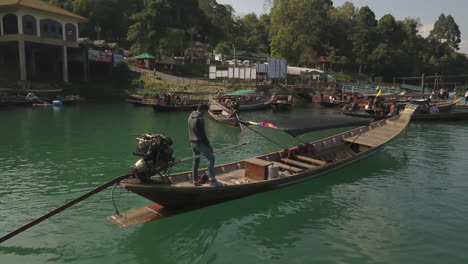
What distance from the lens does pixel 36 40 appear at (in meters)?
41.9

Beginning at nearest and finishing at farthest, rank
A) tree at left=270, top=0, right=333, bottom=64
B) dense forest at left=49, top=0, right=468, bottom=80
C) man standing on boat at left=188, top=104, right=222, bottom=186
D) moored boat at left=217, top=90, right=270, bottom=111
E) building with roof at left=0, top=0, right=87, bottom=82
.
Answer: man standing on boat at left=188, top=104, right=222, bottom=186 → moored boat at left=217, top=90, right=270, bottom=111 → building with roof at left=0, top=0, right=87, bottom=82 → dense forest at left=49, top=0, right=468, bottom=80 → tree at left=270, top=0, right=333, bottom=64

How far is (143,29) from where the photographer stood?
62.4m

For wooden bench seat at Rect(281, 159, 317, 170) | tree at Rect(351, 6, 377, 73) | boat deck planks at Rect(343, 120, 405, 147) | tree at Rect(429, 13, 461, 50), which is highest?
tree at Rect(429, 13, 461, 50)

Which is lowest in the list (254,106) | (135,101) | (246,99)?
(254,106)

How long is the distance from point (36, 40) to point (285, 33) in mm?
50000

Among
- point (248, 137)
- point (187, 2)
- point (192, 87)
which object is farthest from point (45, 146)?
point (187, 2)

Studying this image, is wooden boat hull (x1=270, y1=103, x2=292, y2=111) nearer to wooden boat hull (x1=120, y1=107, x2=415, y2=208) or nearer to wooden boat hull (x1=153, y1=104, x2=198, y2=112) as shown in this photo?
wooden boat hull (x1=153, y1=104, x2=198, y2=112)

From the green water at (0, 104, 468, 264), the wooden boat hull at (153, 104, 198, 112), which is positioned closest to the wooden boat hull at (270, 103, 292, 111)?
the wooden boat hull at (153, 104, 198, 112)

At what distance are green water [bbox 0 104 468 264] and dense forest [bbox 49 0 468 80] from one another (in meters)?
49.4

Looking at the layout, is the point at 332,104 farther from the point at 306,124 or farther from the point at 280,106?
the point at 306,124

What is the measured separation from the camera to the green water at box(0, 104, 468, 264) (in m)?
7.89

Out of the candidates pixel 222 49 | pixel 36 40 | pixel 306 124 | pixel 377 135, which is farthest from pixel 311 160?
pixel 222 49

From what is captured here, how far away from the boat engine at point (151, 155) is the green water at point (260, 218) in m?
1.84

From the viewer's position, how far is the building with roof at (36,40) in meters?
40.8
